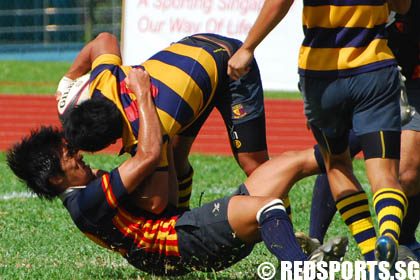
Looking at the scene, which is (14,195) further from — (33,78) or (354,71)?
(33,78)

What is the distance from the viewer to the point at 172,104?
452 cm

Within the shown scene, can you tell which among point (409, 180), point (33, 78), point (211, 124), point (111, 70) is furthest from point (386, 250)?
point (33, 78)

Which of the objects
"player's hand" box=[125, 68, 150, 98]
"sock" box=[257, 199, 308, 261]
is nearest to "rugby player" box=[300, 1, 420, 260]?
"sock" box=[257, 199, 308, 261]

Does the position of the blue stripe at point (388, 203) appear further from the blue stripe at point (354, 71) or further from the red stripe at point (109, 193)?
the red stripe at point (109, 193)

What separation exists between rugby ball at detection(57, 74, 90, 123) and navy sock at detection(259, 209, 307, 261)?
1.24m

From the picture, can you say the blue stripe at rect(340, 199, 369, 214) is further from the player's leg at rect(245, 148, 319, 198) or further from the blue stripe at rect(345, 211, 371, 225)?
the player's leg at rect(245, 148, 319, 198)

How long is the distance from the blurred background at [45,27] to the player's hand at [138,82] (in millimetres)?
20610

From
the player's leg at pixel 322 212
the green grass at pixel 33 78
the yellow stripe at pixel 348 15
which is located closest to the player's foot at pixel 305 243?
the player's leg at pixel 322 212

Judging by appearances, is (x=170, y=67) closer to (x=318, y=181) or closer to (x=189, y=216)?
(x=189, y=216)

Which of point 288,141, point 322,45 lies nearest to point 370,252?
point 322,45

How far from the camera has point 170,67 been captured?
4719 millimetres

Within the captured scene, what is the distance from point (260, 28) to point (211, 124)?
26.8 feet

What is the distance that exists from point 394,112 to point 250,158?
120 centimetres

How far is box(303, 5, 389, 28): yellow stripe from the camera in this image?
3.98 m
